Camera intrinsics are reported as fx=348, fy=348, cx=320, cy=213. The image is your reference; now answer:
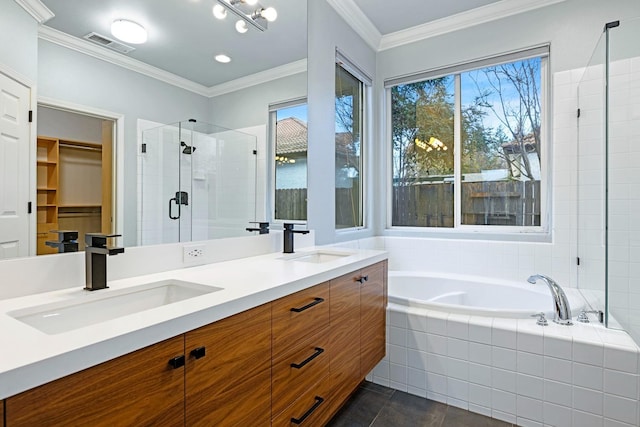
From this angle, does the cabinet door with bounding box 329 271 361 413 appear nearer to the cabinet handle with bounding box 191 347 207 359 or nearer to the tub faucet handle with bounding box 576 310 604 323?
the cabinet handle with bounding box 191 347 207 359

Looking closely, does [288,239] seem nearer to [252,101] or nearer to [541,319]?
[252,101]

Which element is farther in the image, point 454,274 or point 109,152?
point 454,274

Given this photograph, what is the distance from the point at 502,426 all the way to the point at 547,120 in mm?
2197

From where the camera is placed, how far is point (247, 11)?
74.5 inches

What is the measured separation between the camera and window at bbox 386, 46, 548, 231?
9.24ft

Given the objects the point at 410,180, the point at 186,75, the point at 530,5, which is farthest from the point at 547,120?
the point at 186,75

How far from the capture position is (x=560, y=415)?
1.71 metres

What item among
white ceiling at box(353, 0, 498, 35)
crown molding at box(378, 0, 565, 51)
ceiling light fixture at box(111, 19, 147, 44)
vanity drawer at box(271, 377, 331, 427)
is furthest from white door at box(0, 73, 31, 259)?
crown molding at box(378, 0, 565, 51)

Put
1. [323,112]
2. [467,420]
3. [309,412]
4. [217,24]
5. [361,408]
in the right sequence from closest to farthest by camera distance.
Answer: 1. [309,412]
2. [217,24]
3. [467,420]
4. [361,408]
5. [323,112]

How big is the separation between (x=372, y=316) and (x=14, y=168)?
5.46 feet

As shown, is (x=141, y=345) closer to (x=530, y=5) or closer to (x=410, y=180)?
(x=410, y=180)

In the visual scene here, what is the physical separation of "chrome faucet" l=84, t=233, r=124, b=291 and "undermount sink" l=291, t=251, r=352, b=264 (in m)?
1.05

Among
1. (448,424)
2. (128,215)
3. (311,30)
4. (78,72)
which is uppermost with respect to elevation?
(311,30)

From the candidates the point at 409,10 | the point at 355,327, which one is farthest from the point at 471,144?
the point at 355,327
